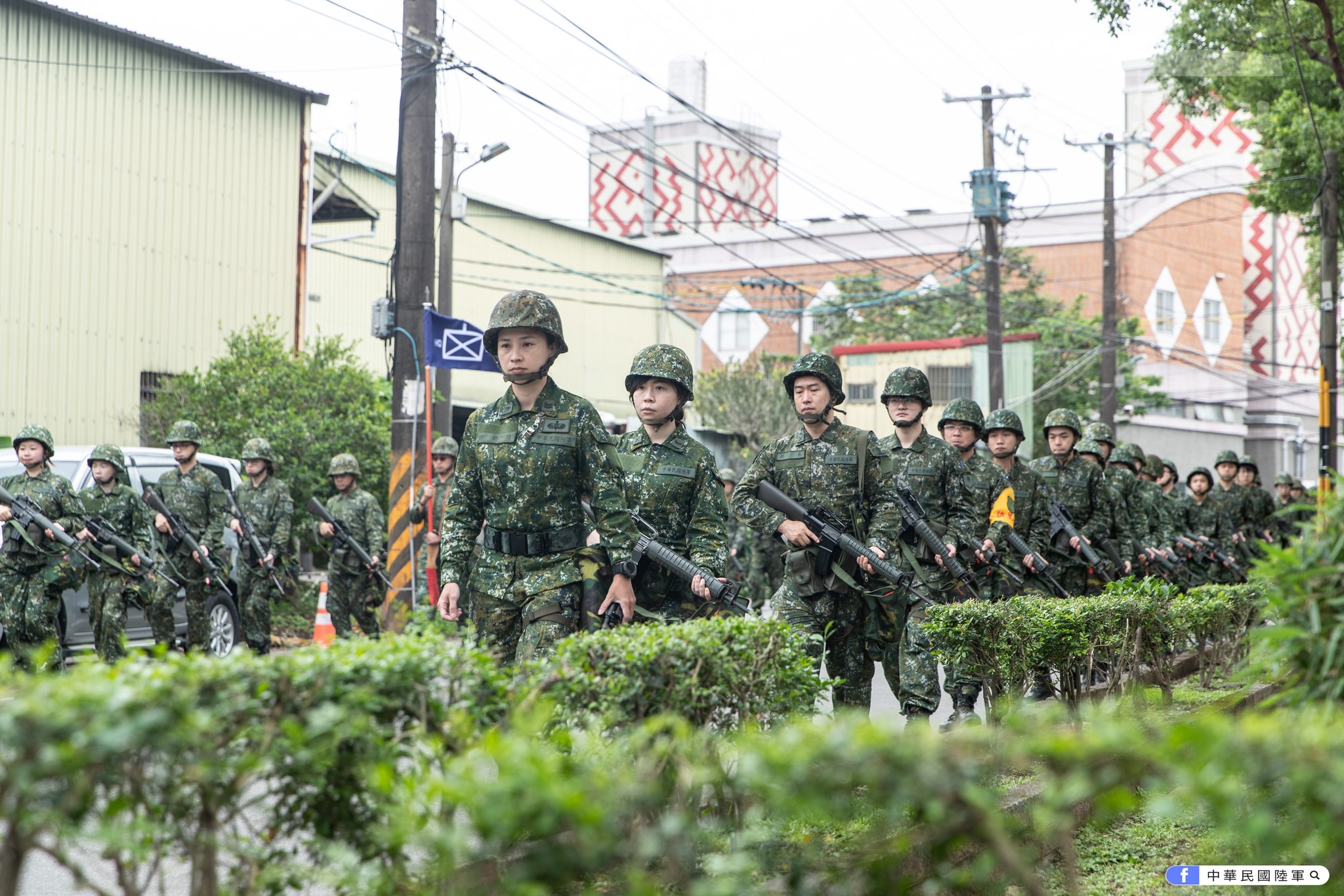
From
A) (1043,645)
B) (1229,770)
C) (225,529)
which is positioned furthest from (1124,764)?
(225,529)

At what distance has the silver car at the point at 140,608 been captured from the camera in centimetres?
1012

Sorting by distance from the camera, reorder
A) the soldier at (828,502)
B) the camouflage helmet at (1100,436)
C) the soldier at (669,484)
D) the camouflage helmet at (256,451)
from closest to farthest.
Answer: the soldier at (669,484), the soldier at (828,502), the camouflage helmet at (256,451), the camouflage helmet at (1100,436)

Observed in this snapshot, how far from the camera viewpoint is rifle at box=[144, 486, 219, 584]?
433 inches

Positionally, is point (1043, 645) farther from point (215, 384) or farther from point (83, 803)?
point (215, 384)

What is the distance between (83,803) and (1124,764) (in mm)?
1819

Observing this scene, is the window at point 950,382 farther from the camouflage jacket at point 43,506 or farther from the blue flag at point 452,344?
the camouflage jacket at point 43,506

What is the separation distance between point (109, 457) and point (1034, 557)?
692 centimetres

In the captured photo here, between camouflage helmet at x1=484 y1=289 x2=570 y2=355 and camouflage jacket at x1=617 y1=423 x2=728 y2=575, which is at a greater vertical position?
camouflage helmet at x1=484 y1=289 x2=570 y2=355

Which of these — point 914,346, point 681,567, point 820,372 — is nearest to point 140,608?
point 681,567

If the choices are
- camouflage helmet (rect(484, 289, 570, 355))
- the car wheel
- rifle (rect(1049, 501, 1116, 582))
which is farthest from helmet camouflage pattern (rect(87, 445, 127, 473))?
rifle (rect(1049, 501, 1116, 582))

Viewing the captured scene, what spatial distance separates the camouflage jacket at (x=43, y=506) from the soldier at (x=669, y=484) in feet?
15.7

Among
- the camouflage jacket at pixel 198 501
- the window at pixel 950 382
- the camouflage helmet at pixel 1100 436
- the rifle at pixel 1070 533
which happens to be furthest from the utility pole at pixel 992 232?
the camouflage jacket at pixel 198 501

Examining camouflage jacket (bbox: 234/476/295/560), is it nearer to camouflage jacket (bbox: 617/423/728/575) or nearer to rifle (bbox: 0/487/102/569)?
rifle (bbox: 0/487/102/569)

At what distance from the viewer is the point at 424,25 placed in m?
11.4
